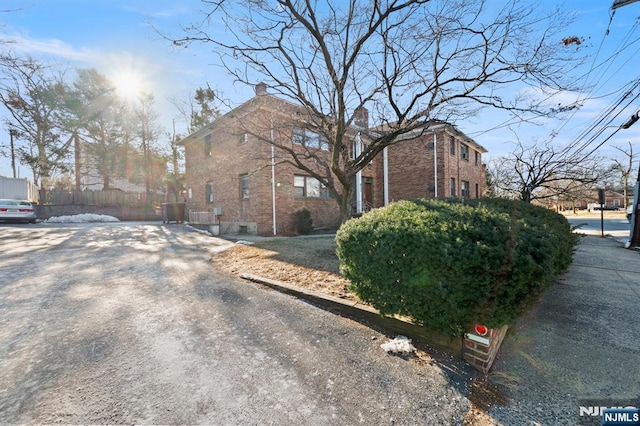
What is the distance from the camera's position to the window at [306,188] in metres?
12.8

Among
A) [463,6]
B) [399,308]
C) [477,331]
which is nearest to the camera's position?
[477,331]

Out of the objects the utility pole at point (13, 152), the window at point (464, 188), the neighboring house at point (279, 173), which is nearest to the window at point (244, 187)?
the neighboring house at point (279, 173)

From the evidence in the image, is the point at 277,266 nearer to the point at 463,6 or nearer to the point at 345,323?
the point at 345,323

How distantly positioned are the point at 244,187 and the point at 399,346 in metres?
11.3

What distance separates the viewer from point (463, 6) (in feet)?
16.6

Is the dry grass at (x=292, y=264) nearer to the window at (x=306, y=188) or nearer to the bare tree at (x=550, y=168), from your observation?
the window at (x=306, y=188)

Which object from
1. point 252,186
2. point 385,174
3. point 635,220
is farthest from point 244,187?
point 635,220

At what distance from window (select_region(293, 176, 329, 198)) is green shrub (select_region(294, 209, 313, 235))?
1067 mm

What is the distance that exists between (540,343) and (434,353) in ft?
4.08

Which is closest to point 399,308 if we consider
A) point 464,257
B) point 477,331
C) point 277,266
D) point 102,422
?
point 477,331

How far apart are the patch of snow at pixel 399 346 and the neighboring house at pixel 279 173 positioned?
584cm

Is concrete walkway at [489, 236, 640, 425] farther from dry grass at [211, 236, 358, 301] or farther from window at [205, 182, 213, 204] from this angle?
window at [205, 182, 213, 204]

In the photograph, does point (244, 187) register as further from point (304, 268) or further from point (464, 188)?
point (464, 188)

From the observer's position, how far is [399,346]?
2631mm
